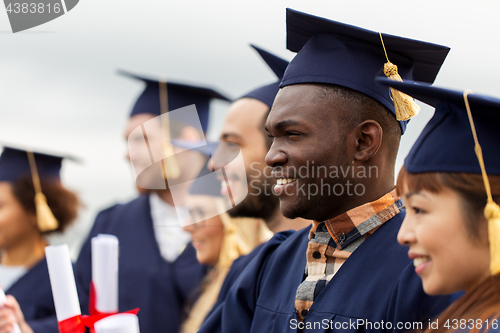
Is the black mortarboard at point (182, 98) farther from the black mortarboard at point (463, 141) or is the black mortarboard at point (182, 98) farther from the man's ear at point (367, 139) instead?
the black mortarboard at point (463, 141)

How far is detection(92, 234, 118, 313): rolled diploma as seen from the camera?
139 centimetres

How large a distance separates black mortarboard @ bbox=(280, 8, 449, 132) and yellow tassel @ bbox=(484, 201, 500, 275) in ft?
2.16

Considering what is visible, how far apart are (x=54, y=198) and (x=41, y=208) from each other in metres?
0.26

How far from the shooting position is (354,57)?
5.62 ft

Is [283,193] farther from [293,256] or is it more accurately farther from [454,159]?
[454,159]

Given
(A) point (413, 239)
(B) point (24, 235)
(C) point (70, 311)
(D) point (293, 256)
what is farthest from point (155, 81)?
(A) point (413, 239)

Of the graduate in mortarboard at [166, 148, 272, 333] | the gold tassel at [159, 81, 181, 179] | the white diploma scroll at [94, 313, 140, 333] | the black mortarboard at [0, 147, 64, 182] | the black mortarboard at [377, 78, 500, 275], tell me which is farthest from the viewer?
the black mortarboard at [0, 147, 64, 182]

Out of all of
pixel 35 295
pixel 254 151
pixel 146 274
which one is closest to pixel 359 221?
pixel 254 151

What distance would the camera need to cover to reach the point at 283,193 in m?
1.69

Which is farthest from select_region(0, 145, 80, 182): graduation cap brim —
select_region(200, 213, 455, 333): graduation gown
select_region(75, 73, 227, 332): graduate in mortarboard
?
select_region(200, 213, 455, 333): graduation gown

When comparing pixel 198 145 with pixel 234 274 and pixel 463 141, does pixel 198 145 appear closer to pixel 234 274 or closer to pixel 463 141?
pixel 234 274

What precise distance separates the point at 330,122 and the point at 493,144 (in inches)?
22.0

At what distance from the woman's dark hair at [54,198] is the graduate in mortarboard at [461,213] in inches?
142

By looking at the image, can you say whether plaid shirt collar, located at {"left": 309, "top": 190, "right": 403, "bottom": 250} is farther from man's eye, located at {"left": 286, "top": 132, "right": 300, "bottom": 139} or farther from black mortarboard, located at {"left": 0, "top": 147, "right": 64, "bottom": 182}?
black mortarboard, located at {"left": 0, "top": 147, "right": 64, "bottom": 182}
